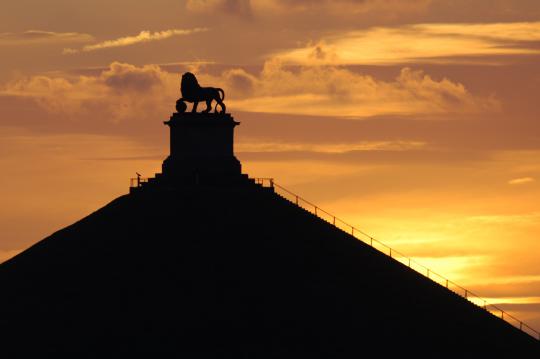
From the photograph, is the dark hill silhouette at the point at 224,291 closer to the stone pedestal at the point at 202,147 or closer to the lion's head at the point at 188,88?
the stone pedestal at the point at 202,147

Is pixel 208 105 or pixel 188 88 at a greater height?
pixel 188 88

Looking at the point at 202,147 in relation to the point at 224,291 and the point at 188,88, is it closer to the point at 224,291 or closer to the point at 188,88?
the point at 188,88

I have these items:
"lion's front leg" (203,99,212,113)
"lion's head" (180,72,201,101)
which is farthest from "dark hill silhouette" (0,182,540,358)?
"lion's head" (180,72,201,101)

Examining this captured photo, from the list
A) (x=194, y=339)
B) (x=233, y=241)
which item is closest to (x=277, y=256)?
(x=233, y=241)

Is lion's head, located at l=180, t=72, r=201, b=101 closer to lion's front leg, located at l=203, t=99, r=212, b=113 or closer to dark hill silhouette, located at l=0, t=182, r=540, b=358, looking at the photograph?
lion's front leg, located at l=203, t=99, r=212, b=113

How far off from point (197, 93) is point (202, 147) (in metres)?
3.72

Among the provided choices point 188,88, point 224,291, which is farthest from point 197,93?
point 224,291

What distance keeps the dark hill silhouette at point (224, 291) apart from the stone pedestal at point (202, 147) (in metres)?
1.66

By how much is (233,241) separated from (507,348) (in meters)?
19.0

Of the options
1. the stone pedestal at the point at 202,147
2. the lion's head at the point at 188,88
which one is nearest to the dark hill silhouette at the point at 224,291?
the stone pedestal at the point at 202,147

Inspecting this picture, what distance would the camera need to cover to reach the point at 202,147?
135 meters

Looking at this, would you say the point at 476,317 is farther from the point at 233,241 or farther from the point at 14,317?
the point at 14,317

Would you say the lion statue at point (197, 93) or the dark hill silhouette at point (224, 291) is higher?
the lion statue at point (197, 93)

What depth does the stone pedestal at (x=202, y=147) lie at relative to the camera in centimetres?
13475
